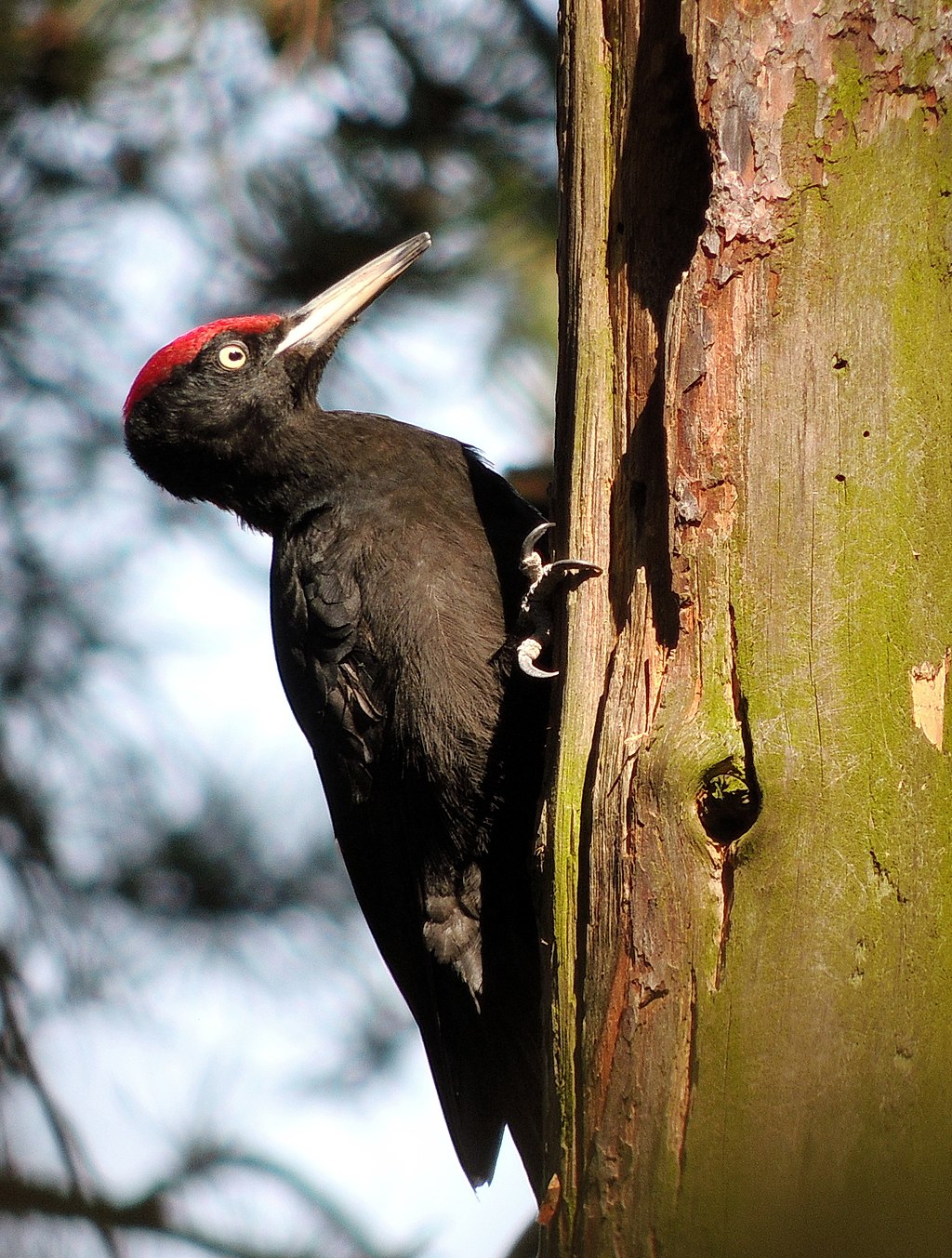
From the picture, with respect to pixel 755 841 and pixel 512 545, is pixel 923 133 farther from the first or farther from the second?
pixel 512 545

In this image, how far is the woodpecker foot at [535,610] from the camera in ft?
9.69

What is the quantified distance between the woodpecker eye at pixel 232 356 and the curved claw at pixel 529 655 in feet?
4.26

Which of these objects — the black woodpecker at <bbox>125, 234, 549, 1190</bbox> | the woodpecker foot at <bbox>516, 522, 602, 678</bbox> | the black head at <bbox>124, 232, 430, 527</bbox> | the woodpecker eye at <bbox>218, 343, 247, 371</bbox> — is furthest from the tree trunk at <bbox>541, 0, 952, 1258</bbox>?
the woodpecker eye at <bbox>218, 343, 247, 371</bbox>

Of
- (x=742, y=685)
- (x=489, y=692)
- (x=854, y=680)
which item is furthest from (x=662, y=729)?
(x=489, y=692)

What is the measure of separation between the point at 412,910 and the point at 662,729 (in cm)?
161

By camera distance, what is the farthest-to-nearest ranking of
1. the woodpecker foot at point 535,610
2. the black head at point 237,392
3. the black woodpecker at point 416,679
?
the black head at point 237,392 → the black woodpecker at point 416,679 → the woodpecker foot at point 535,610

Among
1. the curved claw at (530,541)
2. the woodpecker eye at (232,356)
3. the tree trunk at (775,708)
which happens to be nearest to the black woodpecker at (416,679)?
the woodpecker eye at (232,356)

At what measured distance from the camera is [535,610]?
10.1 feet

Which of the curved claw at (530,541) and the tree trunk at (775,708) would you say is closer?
the tree trunk at (775,708)

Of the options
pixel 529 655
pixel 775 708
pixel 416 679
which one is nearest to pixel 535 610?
pixel 529 655

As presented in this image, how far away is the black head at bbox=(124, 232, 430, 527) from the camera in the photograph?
3777 mm

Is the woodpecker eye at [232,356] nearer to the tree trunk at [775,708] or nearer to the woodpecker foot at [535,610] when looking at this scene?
the woodpecker foot at [535,610]

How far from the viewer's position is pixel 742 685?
2006 mm

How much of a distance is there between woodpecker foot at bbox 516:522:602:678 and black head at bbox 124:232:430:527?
3.07 feet
